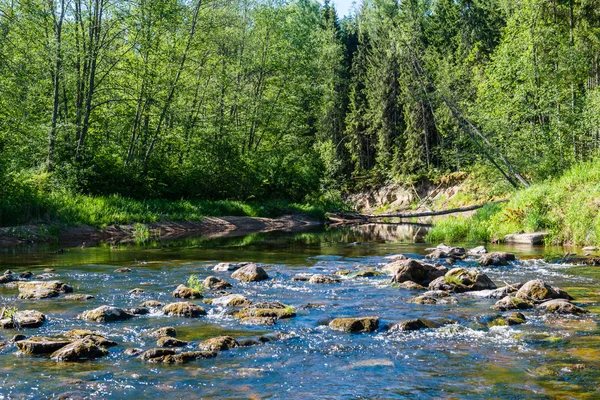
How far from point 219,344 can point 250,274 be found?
565 centimetres

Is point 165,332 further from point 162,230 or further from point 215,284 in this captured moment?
point 162,230

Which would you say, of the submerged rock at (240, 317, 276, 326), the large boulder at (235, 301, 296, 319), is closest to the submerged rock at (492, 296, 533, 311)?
the large boulder at (235, 301, 296, 319)

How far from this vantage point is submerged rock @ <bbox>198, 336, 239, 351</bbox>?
7.03m

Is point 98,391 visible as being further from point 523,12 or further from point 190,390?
point 523,12

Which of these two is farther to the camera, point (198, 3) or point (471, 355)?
point (198, 3)

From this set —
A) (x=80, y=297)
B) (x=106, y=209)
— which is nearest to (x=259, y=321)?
(x=80, y=297)

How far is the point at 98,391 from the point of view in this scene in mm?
5555

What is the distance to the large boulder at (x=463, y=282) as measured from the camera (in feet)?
35.8

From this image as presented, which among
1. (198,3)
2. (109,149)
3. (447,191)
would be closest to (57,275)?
(109,149)

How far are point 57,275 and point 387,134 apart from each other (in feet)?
152

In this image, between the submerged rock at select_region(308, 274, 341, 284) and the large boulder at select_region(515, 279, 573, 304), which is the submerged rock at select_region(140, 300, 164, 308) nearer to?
the submerged rock at select_region(308, 274, 341, 284)

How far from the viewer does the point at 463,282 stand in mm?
11133

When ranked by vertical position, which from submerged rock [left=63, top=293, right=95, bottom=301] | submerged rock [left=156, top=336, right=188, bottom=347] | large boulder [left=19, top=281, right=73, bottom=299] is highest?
large boulder [left=19, top=281, right=73, bottom=299]

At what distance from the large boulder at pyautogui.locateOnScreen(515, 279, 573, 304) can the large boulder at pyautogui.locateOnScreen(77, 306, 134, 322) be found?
6329 millimetres
